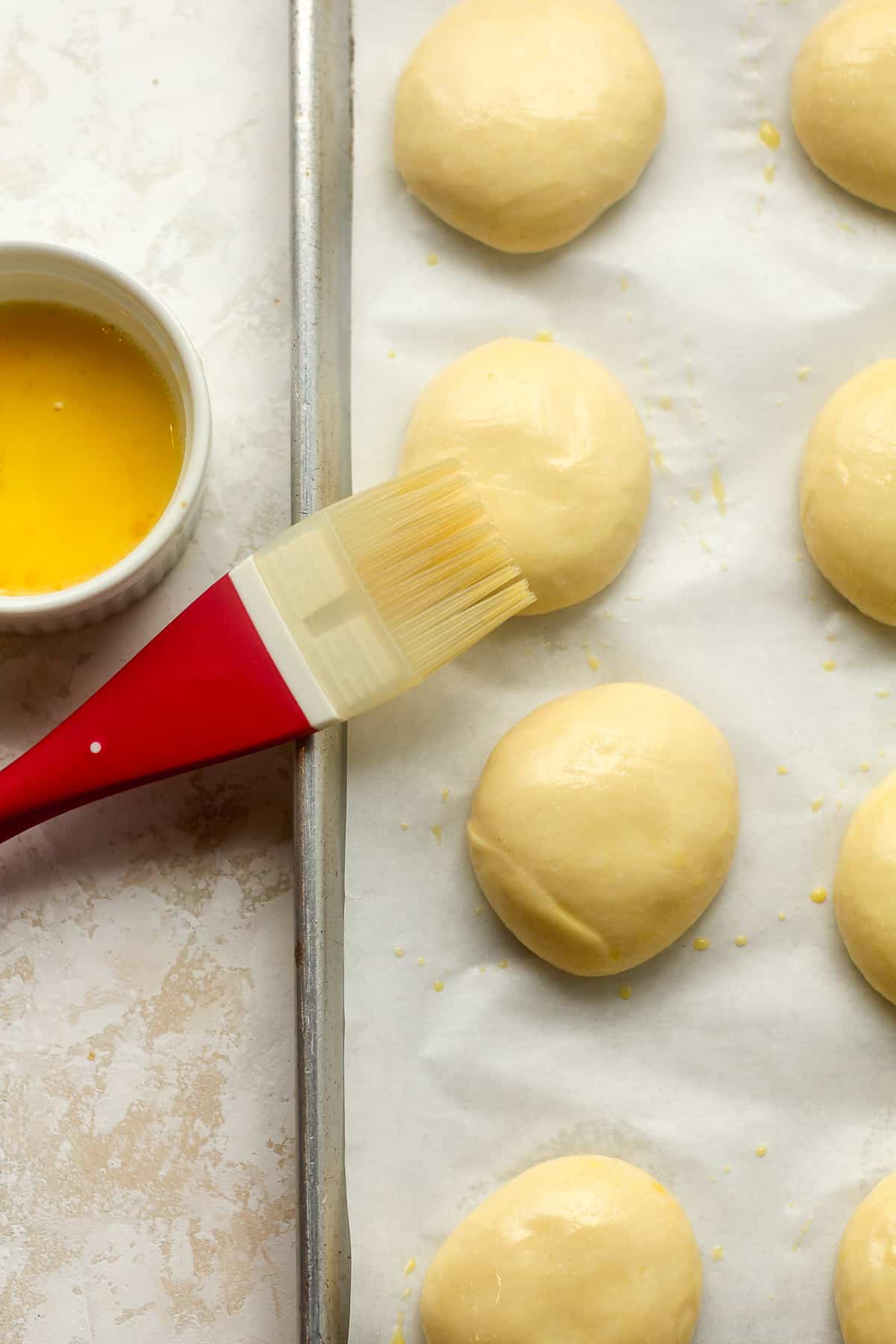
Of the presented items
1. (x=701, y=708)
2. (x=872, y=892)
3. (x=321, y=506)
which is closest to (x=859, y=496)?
(x=701, y=708)

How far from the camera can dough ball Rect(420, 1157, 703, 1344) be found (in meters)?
0.94

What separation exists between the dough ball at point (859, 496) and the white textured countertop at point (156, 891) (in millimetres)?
454

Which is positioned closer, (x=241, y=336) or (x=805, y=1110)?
(x=805, y=1110)

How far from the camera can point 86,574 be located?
40.0 inches

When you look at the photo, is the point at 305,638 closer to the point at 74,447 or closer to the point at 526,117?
the point at 74,447

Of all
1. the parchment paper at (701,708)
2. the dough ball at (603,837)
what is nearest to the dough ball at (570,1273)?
the parchment paper at (701,708)

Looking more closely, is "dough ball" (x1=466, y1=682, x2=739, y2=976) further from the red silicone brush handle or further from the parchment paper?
the red silicone brush handle

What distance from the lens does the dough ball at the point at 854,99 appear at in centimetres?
104

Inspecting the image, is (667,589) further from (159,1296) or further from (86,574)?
(159,1296)

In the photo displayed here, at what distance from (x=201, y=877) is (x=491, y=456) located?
43 centimetres

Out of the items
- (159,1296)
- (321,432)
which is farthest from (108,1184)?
(321,432)

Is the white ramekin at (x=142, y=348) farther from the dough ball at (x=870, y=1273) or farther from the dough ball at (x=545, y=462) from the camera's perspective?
the dough ball at (x=870, y=1273)

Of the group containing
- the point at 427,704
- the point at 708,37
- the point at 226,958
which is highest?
the point at 708,37

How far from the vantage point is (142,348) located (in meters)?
1.02
